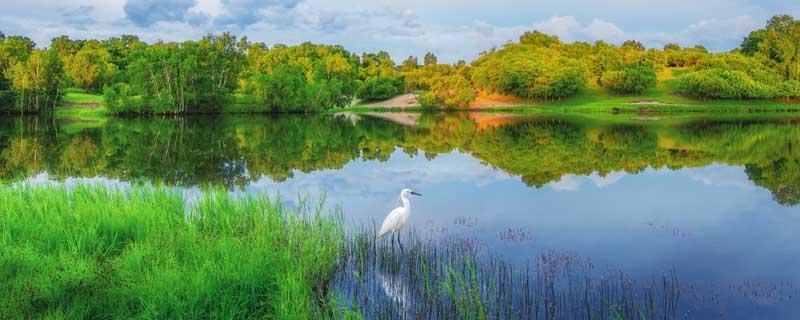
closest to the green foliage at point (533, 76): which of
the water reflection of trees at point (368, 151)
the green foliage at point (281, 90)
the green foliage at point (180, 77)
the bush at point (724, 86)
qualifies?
the bush at point (724, 86)

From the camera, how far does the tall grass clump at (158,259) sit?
25.3 ft

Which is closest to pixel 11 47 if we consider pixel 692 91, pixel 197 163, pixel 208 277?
pixel 197 163

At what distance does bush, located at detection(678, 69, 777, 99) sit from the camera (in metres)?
96.8

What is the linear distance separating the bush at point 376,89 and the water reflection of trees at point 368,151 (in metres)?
67.1

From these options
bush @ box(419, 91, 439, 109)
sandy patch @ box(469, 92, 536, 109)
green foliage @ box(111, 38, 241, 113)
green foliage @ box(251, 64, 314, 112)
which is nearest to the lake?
green foliage @ box(111, 38, 241, 113)

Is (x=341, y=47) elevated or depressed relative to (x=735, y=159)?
elevated

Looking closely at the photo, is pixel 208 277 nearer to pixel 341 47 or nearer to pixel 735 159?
pixel 735 159

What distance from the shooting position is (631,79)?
101375 mm

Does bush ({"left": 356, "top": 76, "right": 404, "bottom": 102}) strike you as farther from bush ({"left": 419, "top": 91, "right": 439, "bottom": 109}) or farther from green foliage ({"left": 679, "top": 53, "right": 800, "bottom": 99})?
green foliage ({"left": 679, "top": 53, "right": 800, "bottom": 99})

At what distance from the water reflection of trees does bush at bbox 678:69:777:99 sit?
176 feet

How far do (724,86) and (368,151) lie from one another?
83.3 metres

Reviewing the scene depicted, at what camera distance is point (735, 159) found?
97.6 feet

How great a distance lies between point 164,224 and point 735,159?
28.6 metres

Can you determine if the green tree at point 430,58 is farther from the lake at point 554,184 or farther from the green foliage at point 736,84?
the lake at point 554,184
